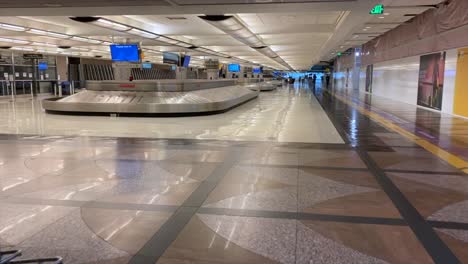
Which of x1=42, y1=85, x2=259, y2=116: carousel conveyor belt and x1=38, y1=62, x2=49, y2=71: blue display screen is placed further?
x1=38, y1=62, x2=49, y2=71: blue display screen

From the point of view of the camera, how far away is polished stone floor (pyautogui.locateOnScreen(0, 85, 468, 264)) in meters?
3.28

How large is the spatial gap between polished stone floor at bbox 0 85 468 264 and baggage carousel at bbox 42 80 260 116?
6549 mm

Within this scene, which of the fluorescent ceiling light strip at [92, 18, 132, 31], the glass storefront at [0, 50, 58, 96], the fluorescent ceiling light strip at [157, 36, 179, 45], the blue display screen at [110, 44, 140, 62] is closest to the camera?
the fluorescent ceiling light strip at [92, 18, 132, 31]

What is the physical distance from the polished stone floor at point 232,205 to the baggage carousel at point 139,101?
655 centimetres

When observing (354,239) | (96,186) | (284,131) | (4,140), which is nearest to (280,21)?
(284,131)

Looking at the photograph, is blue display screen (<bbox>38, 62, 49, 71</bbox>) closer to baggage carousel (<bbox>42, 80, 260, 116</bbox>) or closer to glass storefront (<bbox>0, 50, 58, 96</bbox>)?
glass storefront (<bbox>0, 50, 58, 96</bbox>)

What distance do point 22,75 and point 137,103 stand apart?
84.6 feet

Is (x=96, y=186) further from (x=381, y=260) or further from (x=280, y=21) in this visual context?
(x=280, y=21)

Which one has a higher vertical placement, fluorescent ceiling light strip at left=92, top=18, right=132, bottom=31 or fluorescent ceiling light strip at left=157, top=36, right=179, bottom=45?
fluorescent ceiling light strip at left=157, top=36, right=179, bottom=45

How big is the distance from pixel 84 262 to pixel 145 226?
820 millimetres

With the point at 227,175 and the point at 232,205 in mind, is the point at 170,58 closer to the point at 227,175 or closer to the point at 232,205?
the point at 227,175

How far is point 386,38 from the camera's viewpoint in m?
25.9

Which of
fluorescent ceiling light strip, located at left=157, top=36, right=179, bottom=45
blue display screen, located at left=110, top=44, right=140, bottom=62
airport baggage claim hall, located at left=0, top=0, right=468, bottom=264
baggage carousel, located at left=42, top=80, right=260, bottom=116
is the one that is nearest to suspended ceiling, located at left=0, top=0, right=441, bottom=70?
airport baggage claim hall, located at left=0, top=0, right=468, bottom=264

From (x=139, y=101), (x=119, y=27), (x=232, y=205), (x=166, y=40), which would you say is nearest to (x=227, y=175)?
(x=232, y=205)
